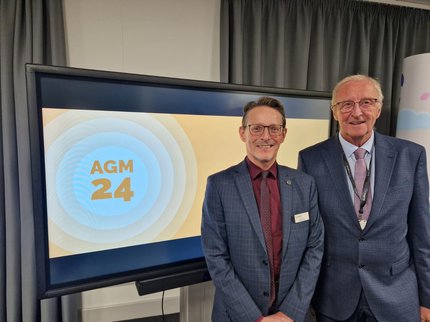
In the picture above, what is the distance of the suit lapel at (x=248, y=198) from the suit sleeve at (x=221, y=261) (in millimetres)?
103

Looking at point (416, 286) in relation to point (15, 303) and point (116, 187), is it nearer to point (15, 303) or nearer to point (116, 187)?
point (116, 187)

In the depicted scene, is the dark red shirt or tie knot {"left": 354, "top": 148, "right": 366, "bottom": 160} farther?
tie knot {"left": 354, "top": 148, "right": 366, "bottom": 160}

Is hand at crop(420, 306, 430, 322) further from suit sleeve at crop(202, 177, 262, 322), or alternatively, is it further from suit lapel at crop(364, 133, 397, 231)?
suit sleeve at crop(202, 177, 262, 322)

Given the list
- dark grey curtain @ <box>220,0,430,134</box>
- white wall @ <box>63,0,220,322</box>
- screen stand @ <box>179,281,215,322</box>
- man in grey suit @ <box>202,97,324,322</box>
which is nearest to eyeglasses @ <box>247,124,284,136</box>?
man in grey suit @ <box>202,97,324,322</box>

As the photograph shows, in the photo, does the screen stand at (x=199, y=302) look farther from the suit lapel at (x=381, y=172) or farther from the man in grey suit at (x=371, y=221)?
the suit lapel at (x=381, y=172)

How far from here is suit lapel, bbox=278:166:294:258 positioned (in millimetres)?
1238

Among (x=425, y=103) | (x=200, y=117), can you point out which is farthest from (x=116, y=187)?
(x=425, y=103)

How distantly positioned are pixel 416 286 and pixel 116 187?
1.51 meters

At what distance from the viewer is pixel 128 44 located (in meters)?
2.25

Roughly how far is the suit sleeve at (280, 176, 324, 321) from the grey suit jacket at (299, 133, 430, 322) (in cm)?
7

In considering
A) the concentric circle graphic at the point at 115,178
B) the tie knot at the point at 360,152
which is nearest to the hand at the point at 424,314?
the tie knot at the point at 360,152

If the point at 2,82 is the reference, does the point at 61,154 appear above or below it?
below

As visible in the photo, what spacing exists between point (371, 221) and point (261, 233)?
492mm

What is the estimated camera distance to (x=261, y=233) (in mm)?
1213
